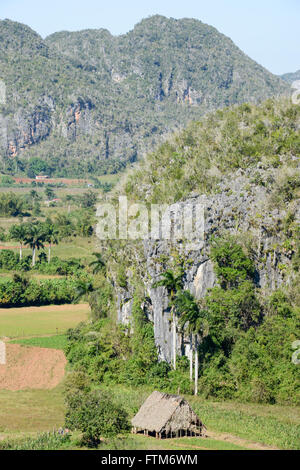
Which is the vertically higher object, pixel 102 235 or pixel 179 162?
pixel 179 162

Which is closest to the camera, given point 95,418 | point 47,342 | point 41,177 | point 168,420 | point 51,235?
point 95,418

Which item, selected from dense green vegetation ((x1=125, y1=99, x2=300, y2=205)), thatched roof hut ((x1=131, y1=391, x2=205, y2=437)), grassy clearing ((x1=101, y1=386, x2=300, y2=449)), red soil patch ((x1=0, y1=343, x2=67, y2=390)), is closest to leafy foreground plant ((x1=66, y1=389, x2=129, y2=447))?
thatched roof hut ((x1=131, y1=391, x2=205, y2=437))

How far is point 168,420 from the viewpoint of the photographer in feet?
93.6

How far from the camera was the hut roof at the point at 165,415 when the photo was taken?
93.9 ft

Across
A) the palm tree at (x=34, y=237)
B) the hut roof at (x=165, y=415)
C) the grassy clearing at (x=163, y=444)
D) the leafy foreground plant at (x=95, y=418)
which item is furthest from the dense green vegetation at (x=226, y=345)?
the palm tree at (x=34, y=237)

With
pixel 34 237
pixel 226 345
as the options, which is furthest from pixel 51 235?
pixel 226 345

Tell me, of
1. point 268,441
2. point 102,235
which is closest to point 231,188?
point 102,235

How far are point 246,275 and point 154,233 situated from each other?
21.3ft

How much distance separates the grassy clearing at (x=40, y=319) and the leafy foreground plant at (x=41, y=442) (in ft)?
73.5

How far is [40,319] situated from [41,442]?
29.8 meters

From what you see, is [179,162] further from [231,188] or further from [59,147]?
[59,147]

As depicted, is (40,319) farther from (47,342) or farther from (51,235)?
(51,235)

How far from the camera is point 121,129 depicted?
198250mm

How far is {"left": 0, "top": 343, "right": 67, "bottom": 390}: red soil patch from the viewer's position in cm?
3857
